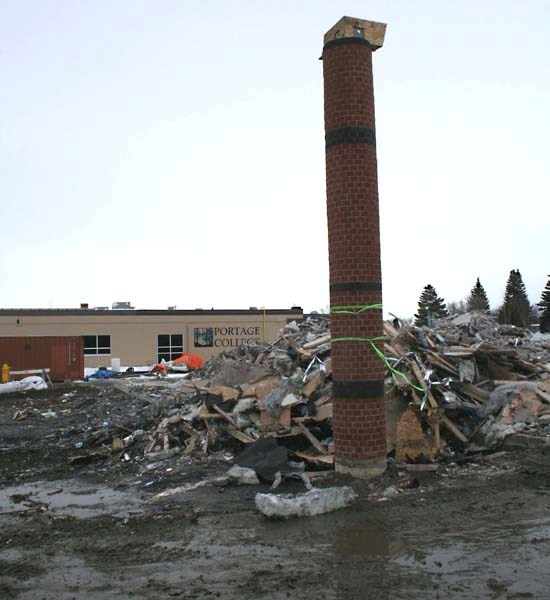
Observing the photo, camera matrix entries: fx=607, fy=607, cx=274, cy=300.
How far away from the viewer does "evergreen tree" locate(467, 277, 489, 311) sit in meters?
71.2

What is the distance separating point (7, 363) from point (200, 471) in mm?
26164

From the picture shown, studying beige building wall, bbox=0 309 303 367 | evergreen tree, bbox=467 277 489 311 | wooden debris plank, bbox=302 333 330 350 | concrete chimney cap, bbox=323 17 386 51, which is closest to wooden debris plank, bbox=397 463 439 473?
wooden debris plank, bbox=302 333 330 350

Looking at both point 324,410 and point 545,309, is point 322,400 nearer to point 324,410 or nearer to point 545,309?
point 324,410

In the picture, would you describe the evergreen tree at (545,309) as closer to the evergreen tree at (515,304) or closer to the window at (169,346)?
the evergreen tree at (515,304)

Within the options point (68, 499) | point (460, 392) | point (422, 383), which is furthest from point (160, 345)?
point (422, 383)

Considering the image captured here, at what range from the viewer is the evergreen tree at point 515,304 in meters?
59.3

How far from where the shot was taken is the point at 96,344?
1646 inches

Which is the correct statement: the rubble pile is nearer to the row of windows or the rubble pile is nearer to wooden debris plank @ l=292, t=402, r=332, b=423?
wooden debris plank @ l=292, t=402, r=332, b=423

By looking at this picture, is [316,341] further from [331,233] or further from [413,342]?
[331,233]

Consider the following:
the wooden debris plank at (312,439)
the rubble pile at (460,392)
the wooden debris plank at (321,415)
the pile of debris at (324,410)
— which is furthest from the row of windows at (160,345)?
the wooden debris plank at (312,439)

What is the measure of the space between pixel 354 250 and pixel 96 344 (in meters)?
36.2

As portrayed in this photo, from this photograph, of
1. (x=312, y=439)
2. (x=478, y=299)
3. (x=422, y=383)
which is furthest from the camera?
(x=478, y=299)

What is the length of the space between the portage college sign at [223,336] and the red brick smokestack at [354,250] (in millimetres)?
35695

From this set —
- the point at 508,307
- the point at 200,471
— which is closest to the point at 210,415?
the point at 200,471
